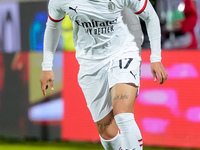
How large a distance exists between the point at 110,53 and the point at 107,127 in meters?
0.69

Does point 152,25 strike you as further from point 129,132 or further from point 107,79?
point 129,132

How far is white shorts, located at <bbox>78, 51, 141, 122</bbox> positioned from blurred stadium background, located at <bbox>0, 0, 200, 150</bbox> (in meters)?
1.85

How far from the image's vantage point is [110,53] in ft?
11.9

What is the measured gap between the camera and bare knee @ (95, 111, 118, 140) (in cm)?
394

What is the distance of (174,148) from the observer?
18.3 ft

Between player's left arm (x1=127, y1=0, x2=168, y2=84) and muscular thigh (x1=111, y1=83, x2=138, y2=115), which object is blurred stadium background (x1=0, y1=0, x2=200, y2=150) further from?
muscular thigh (x1=111, y1=83, x2=138, y2=115)

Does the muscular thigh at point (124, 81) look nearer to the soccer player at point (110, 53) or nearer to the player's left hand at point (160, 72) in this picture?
the soccer player at point (110, 53)

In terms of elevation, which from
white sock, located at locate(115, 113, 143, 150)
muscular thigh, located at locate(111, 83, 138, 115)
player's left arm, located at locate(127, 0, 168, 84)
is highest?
player's left arm, located at locate(127, 0, 168, 84)

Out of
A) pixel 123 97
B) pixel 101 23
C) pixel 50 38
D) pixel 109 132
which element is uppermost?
pixel 101 23

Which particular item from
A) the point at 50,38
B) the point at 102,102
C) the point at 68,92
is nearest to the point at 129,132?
the point at 102,102

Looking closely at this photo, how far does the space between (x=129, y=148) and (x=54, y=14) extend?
1213 mm

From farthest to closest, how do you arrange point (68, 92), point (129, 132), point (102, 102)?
point (68, 92)
point (102, 102)
point (129, 132)

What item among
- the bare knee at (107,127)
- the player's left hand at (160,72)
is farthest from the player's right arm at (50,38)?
the player's left hand at (160,72)

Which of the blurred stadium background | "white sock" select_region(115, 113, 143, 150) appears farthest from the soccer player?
the blurred stadium background
